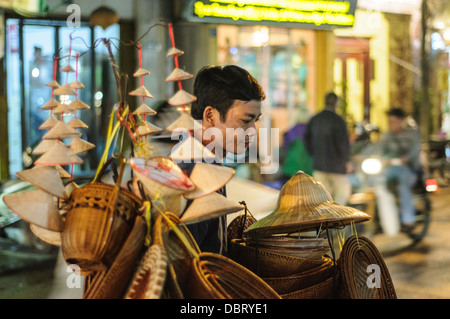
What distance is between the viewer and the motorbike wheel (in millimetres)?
7664

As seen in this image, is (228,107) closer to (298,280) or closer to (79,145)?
(79,145)

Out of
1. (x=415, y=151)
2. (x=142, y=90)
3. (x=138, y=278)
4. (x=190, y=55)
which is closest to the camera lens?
(x=138, y=278)

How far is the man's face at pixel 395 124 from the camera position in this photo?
25.5 ft

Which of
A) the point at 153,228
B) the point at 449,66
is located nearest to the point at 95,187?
the point at 153,228

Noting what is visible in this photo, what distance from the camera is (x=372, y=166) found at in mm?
8273

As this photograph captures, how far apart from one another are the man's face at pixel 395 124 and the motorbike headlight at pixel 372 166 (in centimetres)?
51

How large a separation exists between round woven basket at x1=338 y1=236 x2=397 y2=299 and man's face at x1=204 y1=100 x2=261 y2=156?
0.52 m

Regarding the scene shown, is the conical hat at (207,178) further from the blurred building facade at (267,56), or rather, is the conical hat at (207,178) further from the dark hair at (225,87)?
the blurred building facade at (267,56)

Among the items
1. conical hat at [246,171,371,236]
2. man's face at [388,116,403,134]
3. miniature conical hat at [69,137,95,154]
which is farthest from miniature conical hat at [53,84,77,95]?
man's face at [388,116,403,134]

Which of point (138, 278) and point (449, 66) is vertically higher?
point (449, 66)

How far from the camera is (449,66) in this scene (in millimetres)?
17984

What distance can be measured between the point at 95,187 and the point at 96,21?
23.6ft

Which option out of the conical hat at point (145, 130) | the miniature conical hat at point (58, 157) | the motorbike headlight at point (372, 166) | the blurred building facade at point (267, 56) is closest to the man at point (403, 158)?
the motorbike headlight at point (372, 166)
